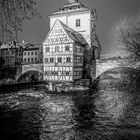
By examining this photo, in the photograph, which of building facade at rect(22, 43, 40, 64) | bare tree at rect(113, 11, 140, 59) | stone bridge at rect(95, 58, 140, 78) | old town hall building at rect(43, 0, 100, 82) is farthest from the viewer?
building facade at rect(22, 43, 40, 64)

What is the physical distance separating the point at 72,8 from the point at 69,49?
34.7ft

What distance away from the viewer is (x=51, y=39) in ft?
66.2

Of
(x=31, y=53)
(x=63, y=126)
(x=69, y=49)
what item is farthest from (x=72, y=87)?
(x=31, y=53)

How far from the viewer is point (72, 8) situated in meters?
24.9

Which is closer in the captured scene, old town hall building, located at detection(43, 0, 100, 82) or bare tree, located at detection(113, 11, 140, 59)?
bare tree, located at detection(113, 11, 140, 59)

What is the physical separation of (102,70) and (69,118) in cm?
1122

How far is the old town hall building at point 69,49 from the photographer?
→ 18969 millimetres

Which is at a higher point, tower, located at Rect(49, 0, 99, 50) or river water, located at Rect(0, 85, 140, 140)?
tower, located at Rect(49, 0, 99, 50)

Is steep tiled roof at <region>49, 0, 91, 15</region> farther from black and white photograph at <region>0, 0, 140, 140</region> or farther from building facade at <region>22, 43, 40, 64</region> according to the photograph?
building facade at <region>22, 43, 40, 64</region>

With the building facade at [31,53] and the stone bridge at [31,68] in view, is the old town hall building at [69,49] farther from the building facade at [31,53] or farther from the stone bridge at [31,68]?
the building facade at [31,53]

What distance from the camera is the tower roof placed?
78.3 feet

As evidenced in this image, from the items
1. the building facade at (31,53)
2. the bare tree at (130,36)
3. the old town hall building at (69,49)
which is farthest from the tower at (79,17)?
the bare tree at (130,36)

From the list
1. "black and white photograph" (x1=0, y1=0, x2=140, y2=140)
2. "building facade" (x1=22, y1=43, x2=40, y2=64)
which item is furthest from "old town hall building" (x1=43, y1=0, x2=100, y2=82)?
"building facade" (x1=22, y1=43, x2=40, y2=64)

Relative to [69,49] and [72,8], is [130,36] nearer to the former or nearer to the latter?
[69,49]
